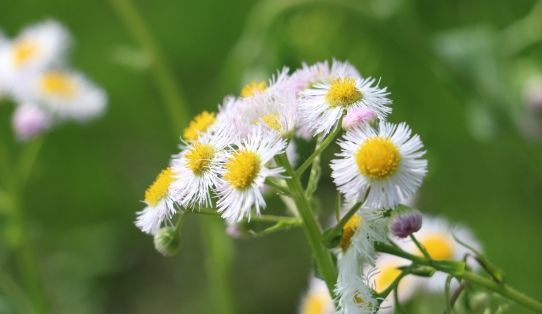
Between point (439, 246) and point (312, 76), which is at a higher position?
point (312, 76)

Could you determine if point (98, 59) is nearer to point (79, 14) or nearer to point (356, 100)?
point (79, 14)

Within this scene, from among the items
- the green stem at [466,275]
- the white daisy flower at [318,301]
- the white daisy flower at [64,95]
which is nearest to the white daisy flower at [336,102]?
the green stem at [466,275]

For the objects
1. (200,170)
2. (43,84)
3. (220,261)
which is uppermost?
(200,170)

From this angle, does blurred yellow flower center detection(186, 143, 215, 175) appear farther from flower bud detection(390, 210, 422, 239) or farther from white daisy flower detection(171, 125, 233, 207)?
flower bud detection(390, 210, 422, 239)

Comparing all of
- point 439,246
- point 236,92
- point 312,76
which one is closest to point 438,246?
point 439,246

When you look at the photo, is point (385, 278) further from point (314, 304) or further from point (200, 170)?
point (200, 170)

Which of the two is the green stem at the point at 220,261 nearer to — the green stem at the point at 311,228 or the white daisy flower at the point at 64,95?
the white daisy flower at the point at 64,95
